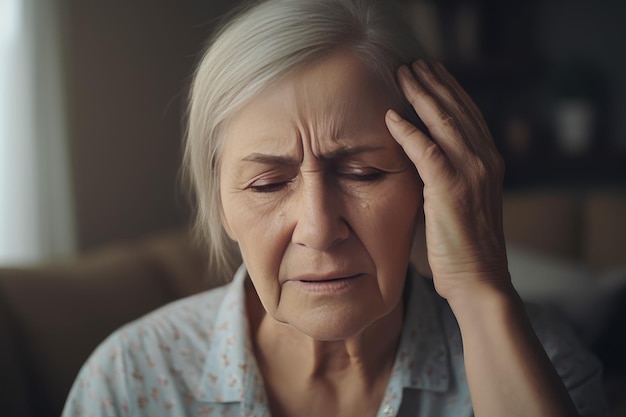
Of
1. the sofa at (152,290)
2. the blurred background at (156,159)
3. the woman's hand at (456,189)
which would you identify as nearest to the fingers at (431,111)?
the woman's hand at (456,189)

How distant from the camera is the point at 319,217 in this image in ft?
2.81

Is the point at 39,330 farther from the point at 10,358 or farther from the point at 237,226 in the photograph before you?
the point at 237,226

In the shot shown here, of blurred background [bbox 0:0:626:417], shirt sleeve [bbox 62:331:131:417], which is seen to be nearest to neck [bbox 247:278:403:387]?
shirt sleeve [bbox 62:331:131:417]

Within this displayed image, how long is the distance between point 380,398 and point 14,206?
1.65 m

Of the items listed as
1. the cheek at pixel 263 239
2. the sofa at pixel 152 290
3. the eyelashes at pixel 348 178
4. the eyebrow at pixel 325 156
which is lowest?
the sofa at pixel 152 290

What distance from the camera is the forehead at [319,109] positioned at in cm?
88

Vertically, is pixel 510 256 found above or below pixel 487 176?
below

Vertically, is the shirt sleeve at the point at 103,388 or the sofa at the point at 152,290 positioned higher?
the shirt sleeve at the point at 103,388

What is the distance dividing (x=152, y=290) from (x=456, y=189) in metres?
1.14

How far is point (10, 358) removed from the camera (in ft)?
4.53

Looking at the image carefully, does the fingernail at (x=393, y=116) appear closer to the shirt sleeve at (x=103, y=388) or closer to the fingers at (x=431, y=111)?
the fingers at (x=431, y=111)

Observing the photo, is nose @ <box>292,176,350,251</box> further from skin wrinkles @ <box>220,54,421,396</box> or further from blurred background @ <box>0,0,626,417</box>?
blurred background @ <box>0,0,626,417</box>

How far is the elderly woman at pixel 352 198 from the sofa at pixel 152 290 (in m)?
0.49

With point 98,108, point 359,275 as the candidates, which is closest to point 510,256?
point 359,275
